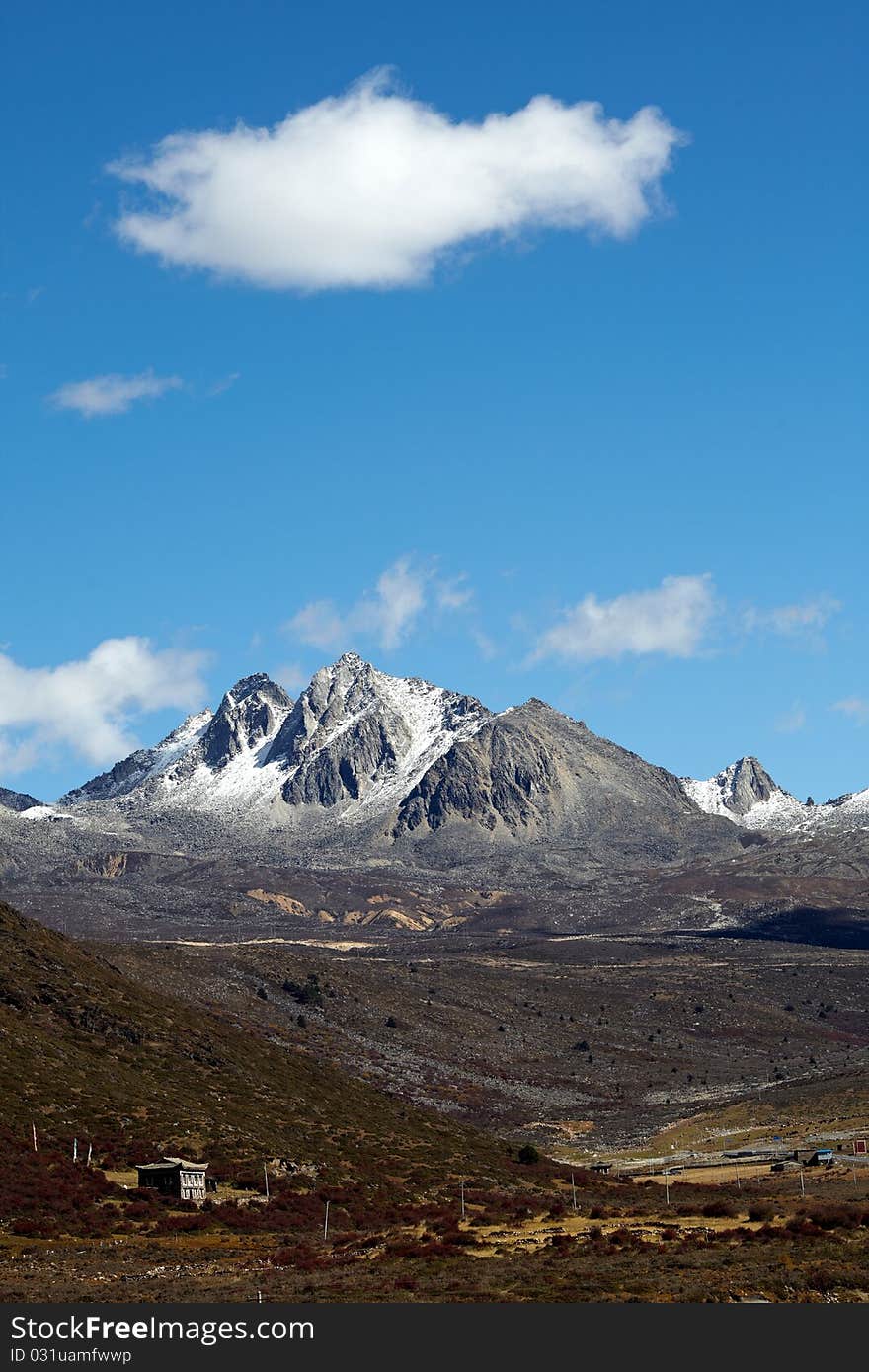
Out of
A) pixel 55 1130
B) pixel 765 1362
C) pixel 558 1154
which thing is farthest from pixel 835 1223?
pixel 558 1154

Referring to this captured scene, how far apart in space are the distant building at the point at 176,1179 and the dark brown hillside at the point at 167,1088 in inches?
210

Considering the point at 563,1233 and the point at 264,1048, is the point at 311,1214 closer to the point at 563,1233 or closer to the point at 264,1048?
the point at 563,1233

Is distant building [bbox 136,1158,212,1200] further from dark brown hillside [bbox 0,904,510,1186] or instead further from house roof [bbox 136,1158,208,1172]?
dark brown hillside [bbox 0,904,510,1186]

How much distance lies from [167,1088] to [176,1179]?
26.5 m

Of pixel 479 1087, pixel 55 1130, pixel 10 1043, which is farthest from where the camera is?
pixel 479 1087

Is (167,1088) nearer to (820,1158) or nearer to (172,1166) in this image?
(172,1166)

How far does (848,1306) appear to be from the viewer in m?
43.7

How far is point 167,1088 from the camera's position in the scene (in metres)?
106

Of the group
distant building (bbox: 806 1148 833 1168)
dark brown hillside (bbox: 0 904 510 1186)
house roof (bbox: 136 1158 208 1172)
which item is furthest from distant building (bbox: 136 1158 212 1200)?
distant building (bbox: 806 1148 833 1168)

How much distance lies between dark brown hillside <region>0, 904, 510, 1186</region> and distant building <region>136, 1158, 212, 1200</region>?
5330 millimetres

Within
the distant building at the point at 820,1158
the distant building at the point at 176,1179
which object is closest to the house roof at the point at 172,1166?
the distant building at the point at 176,1179

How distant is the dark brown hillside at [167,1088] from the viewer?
93062mm

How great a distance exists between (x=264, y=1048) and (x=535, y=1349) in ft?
335

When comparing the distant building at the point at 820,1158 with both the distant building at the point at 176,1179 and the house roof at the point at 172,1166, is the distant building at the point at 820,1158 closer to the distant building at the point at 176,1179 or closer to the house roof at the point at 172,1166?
the house roof at the point at 172,1166
